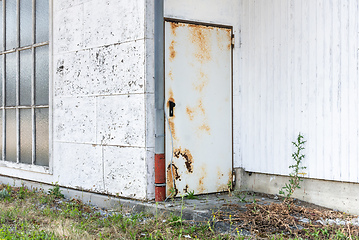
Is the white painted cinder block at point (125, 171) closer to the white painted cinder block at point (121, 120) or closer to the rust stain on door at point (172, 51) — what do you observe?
the white painted cinder block at point (121, 120)

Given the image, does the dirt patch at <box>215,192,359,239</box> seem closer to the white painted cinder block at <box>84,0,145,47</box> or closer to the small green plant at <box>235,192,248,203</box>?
the small green plant at <box>235,192,248,203</box>

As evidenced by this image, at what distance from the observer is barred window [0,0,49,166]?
8.05m

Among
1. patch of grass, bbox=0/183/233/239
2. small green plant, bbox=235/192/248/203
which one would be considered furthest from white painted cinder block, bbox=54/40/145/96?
small green plant, bbox=235/192/248/203

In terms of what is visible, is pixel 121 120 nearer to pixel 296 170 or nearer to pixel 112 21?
pixel 112 21

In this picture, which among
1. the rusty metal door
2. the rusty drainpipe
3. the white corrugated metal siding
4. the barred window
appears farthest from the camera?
the barred window

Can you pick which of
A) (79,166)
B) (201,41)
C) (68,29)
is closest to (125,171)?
(79,166)

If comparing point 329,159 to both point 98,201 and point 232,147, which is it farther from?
point 98,201

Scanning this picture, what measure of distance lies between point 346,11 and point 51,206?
4.68 meters

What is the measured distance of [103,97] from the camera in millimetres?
6805

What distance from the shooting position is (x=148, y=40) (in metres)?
6.17

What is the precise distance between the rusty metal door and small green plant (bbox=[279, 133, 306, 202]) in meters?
1.05

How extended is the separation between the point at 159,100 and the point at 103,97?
1.05 metres

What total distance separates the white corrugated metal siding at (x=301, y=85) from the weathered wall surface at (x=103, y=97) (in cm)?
157

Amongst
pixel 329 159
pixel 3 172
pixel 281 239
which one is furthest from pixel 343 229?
pixel 3 172
